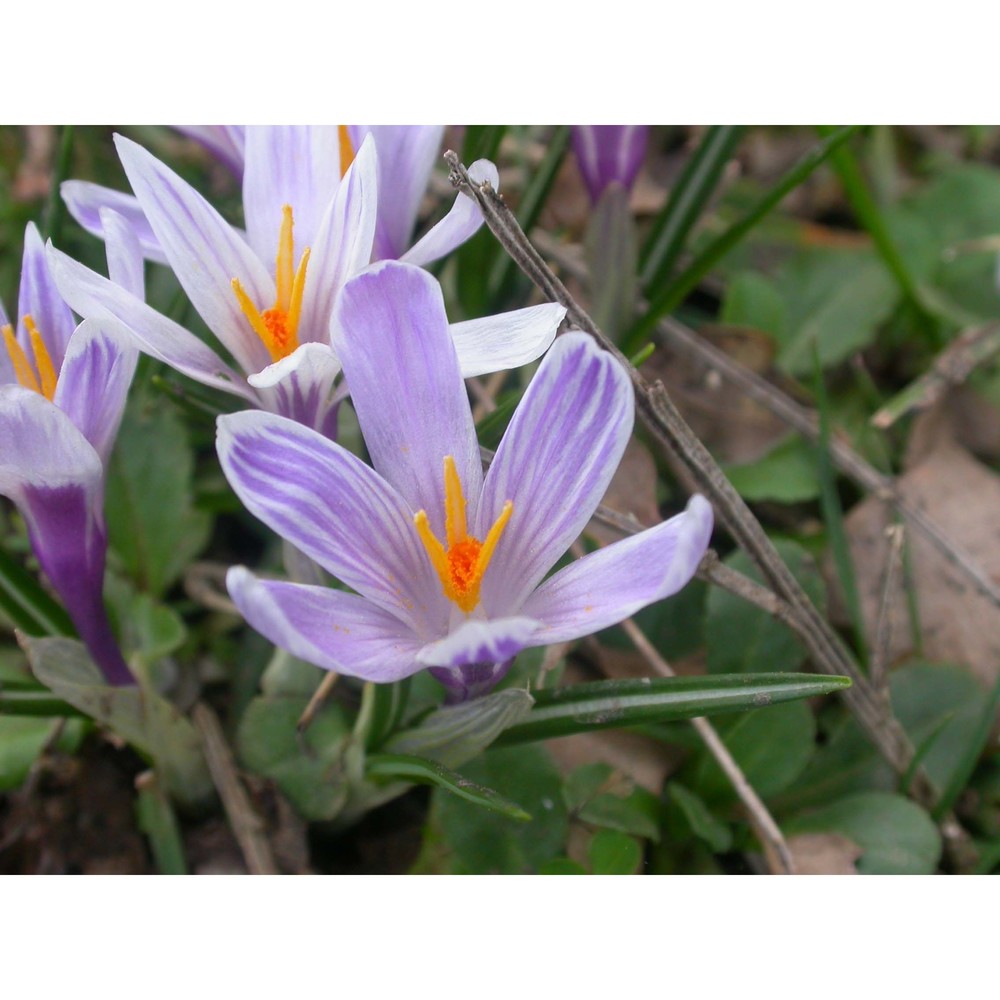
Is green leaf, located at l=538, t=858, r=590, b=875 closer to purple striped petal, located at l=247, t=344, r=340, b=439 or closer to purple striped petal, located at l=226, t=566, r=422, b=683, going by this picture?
purple striped petal, located at l=226, t=566, r=422, b=683

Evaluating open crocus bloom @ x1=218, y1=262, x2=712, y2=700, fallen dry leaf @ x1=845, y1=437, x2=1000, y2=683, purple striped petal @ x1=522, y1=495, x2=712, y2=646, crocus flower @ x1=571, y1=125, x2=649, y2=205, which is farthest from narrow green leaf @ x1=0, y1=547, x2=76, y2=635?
fallen dry leaf @ x1=845, y1=437, x2=1000, y2=683

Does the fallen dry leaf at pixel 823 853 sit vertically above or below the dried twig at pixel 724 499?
below

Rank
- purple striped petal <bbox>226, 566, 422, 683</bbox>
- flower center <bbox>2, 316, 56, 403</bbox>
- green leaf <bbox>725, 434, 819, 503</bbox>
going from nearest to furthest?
purple striped petal <bbox>226, 566, 422, 683</bbox>
flower center <bbox>2, 316, 56, 403</bbox>
green leaf <bbox>725, 434, 819, 503</bbox>

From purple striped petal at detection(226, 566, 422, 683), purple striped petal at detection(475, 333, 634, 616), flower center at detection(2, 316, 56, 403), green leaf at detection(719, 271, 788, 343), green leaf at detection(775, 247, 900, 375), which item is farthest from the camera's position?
green leaf at detection(775, 247, 900, 375)

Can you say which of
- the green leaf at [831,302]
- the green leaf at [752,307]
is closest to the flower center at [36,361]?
the green leaf at [752,307]

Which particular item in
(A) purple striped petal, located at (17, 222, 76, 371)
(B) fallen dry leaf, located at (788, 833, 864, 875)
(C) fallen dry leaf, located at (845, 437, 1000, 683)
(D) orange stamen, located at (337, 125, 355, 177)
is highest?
(D) orange stamen, located at (337, 125, 355, 177)

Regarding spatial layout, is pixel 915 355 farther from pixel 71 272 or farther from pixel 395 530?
pixel 71 272

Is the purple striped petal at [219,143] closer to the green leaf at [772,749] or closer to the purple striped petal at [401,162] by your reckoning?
the purple striped petal at [401,162]
